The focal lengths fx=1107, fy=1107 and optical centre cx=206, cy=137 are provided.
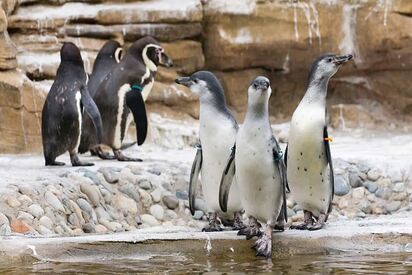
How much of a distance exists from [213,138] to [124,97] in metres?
4.29

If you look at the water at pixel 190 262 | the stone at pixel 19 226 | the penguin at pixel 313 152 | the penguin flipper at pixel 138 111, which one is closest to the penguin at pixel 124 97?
the penguin flipper at pixel 138 111

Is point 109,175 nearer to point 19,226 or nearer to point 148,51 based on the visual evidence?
point 19,226

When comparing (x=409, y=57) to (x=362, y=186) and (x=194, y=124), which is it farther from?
(x=362, y=186)

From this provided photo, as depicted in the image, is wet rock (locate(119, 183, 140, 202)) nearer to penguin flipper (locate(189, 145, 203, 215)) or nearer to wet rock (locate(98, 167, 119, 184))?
wet rock (locate(98, 167, 119, 184))

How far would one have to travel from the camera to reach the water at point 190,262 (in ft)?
19.2

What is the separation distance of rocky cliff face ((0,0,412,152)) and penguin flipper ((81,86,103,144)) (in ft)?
7.94

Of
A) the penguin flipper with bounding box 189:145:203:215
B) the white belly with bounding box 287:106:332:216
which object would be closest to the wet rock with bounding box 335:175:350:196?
the penguin flipper with bounding box 189:145:203:215

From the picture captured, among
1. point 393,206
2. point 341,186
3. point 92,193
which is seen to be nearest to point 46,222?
point 92,193

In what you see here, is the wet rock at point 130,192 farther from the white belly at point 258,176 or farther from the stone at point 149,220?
the white belly at point 258,176

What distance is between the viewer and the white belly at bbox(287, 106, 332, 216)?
7160mm

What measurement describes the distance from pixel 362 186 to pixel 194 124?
3625 millimetres

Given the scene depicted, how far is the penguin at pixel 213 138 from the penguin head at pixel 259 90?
77 cm

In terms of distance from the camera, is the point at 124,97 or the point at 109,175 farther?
the point at 124,97

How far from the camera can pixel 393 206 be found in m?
9.85
